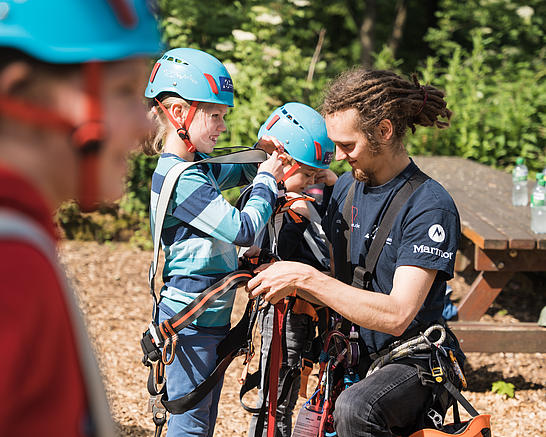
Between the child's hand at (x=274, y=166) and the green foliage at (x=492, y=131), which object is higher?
the green foliage at (x=492, y=131)

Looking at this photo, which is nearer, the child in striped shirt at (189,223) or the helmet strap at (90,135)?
the helmet strap at (90,135)

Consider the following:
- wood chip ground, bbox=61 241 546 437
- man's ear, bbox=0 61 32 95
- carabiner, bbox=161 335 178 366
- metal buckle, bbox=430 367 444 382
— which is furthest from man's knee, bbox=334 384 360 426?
man's ear, bbox=0 61 32 95

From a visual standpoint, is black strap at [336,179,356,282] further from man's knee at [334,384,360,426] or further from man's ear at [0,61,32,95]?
man's ear at [0,61,32,95]

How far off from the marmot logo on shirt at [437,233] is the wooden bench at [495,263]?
2.36m

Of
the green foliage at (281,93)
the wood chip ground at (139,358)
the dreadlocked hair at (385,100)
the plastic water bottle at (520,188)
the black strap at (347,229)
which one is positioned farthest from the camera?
the green foliage at (281,93)

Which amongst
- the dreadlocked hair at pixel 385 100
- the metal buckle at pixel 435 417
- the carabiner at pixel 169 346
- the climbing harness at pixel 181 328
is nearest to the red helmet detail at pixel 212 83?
the climbing harness at pixel 181 328

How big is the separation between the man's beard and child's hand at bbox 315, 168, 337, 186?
0.48 metres

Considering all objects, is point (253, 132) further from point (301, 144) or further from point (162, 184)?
point (162, 184)

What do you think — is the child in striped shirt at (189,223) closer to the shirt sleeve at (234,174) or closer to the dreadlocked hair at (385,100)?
the shirt sleeve at (234,174)

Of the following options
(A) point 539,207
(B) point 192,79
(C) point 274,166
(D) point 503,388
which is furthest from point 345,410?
(A) point 539,207

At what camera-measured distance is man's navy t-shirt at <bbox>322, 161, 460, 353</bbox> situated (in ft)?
9.69

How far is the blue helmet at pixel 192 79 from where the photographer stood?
297cm

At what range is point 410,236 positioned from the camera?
299 cm

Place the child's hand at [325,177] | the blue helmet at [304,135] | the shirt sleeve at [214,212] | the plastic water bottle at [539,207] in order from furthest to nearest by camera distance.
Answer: the plastic water bottle at [539,207] < the child's hand at [325,177] < the blue helmet at [304,135] < the shirt sleeve at [214,212]
